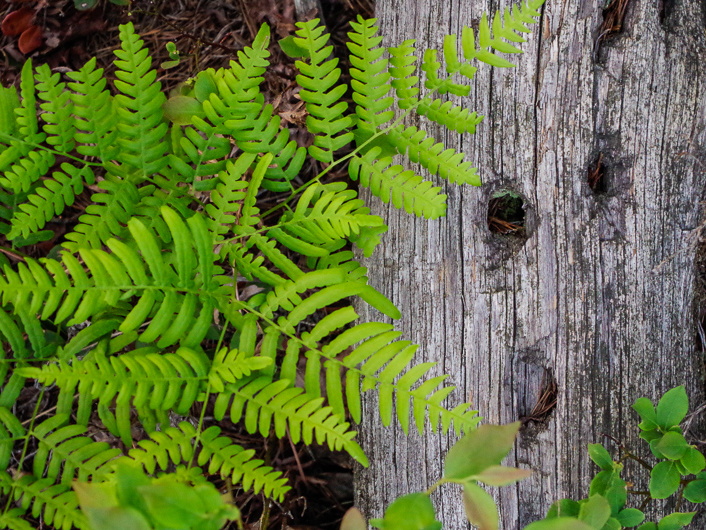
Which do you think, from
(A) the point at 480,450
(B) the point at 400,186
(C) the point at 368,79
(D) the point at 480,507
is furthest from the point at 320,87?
(D) the point at 480,507

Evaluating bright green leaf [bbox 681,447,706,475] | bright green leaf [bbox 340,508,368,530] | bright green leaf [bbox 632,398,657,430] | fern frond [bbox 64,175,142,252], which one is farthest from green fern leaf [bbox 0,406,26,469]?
bright green leaf [bbox 681,447,706,475]

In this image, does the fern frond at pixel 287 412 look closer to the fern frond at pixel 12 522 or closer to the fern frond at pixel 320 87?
the fern frond at pixel 12 522

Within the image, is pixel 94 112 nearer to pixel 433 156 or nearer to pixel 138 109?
pixel 138 109

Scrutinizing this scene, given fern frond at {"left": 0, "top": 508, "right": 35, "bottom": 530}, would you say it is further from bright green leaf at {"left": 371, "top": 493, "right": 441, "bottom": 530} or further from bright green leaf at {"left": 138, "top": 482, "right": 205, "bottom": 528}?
bright green leaf at {"left": 371, "top": 493, "right": 441, "bottom": 530}

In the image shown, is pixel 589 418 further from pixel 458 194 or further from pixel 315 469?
pixel 315 469

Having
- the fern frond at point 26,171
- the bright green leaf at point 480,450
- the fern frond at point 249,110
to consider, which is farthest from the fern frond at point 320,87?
the bright green leaf at point 480,450

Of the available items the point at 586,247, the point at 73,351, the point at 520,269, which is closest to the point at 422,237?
the point at 520,269

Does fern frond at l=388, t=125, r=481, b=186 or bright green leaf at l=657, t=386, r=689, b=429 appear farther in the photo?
fern frond at l=388, t=125, r=481, b=186
